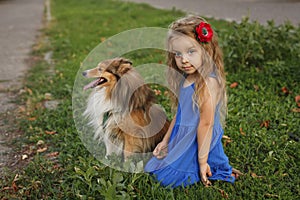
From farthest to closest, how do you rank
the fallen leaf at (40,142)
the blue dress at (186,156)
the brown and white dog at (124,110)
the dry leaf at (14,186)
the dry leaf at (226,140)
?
the fallen leaf at (40,142) < the dry leaf at (226,140) < the dry leaf at (14,186) < the brown and white dog at (124,110) < the blue dress at (186,156)

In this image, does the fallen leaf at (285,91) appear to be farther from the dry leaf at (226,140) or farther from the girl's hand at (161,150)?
the girl's hand at (161,150)

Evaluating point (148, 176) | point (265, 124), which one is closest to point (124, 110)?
point (148, 176)

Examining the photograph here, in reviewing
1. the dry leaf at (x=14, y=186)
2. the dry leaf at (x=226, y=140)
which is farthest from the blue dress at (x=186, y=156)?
the dry leaf at (x=14, y=186)

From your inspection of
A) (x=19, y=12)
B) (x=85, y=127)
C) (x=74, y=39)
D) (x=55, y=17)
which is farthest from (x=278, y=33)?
(x=19, y=12)

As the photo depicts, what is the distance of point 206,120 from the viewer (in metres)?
2.56

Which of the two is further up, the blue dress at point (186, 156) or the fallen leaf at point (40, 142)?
the blue dress at point (186, 156)

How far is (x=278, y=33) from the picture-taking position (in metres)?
4.98

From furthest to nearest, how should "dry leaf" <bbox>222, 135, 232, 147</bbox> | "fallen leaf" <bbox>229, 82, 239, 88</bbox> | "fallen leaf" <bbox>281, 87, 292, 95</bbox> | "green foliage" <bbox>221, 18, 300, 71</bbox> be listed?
"green foliage" <bbox>221, 18, 300, 71</bbox> → "fallen leaf" <bbox>229, 82, 239, 88</bbox> → "fallen leaf" <bbox>281, 87, 292, 95</bbox> → "dry leaf" <bbox>222, 135, 232, 147</bbox>

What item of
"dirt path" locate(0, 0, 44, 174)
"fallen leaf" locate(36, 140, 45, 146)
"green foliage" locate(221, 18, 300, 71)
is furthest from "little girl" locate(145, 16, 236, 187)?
"green foliage" locate(221, 18, 300, 71)

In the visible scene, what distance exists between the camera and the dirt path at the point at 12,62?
12.2 ft

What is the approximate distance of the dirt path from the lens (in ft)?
12.2

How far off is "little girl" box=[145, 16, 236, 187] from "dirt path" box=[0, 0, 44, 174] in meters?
1.48

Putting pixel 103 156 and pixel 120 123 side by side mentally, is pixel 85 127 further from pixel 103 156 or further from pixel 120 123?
pixel 120 123

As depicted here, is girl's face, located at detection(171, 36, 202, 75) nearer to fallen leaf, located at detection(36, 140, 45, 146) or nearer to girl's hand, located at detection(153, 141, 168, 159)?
girl's hand, located at detection(153, 141, 168, 159)
